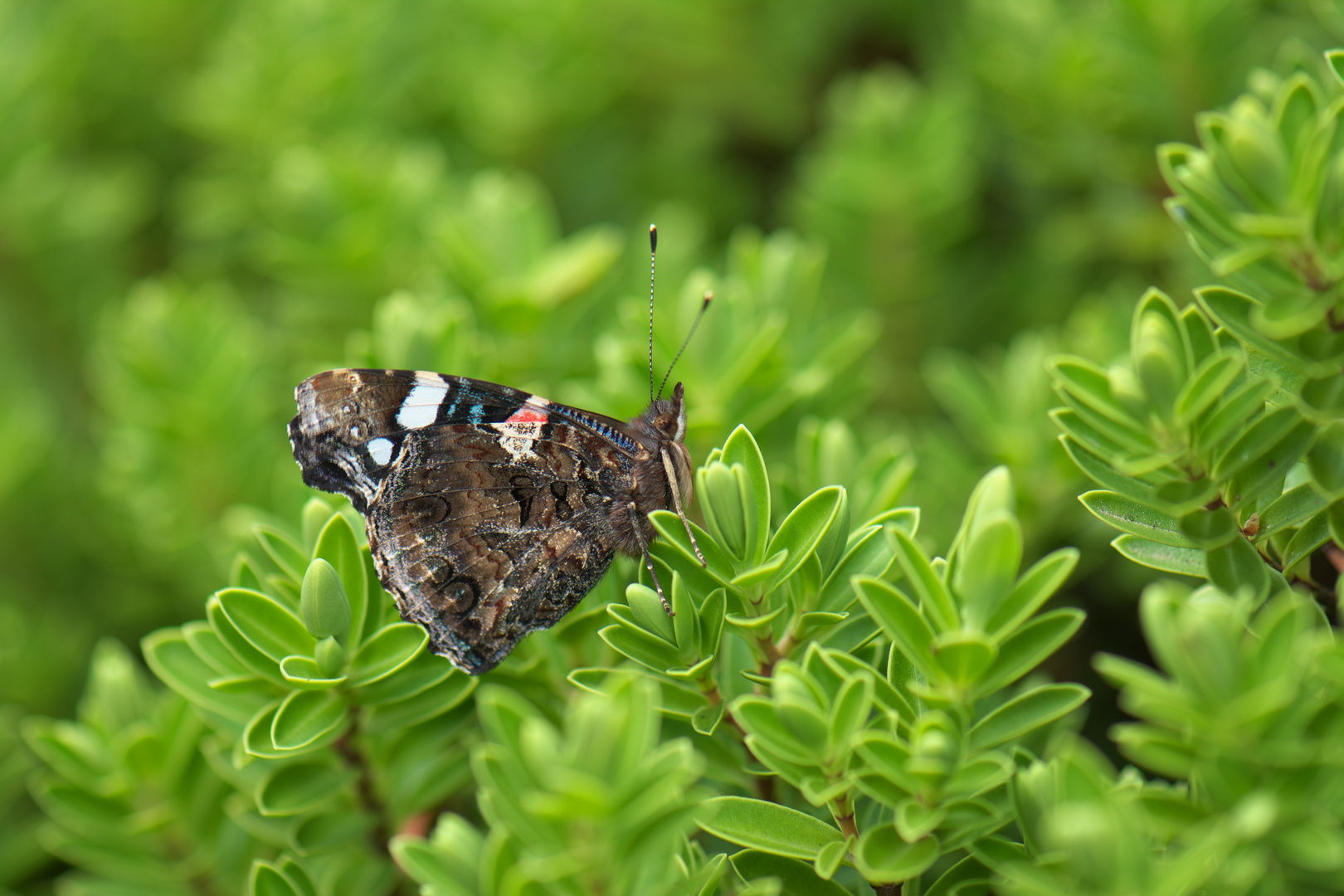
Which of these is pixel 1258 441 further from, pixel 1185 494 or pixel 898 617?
pixel 898 617

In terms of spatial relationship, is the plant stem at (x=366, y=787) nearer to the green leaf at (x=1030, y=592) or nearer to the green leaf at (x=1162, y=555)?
the green leaf at (x=1030, y=592)

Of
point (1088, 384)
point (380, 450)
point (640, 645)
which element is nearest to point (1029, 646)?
point (1088, 384)

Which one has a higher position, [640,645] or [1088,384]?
[1088,384]

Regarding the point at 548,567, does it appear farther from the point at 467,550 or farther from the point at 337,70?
the point at 337,70

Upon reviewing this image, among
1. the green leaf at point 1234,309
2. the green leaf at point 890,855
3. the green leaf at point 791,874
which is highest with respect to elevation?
the green leaf at point 1234,309

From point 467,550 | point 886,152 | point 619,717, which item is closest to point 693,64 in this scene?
point 886,152

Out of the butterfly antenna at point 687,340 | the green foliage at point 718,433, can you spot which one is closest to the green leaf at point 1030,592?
the green foliage at point 718,433
